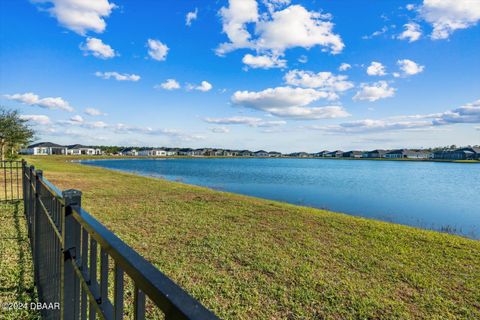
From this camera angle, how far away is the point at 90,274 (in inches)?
72.9

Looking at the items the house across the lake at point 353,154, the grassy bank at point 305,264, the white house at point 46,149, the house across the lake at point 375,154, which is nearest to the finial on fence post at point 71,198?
the grassy bank at point 305,264

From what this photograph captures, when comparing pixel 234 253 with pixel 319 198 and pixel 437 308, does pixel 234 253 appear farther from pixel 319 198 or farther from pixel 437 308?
pixel 319 198

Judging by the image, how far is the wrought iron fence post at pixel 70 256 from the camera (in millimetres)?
2125

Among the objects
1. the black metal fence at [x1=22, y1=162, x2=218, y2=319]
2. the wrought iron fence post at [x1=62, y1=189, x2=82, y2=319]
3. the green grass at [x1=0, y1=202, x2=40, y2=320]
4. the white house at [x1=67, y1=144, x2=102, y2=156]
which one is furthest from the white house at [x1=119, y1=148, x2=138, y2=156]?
the wrought iron fence post at [x1=62, y1=189, x2=82, y2=319]

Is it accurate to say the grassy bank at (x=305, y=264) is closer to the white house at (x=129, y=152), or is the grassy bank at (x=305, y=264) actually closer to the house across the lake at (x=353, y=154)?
the white house at (x=129, y=152)

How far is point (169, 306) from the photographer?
0.86m

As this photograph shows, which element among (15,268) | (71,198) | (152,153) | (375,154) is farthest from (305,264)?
(375,154)

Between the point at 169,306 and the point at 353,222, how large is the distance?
992cm

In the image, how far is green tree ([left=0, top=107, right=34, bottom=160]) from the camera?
1249 inches

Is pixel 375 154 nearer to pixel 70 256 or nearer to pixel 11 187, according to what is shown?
pixel 11 187

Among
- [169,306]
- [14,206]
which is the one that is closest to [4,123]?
[14,206]

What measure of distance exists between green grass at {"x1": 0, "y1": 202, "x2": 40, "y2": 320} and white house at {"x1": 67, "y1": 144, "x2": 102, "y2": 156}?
155700 millimetres

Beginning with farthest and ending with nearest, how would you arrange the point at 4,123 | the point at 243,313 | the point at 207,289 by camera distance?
the point at 4,123
the point at 207,289
the point at 243,313

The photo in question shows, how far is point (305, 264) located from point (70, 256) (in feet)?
15.0
